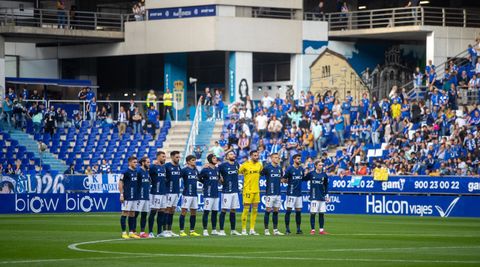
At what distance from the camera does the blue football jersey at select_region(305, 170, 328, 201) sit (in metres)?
31.3

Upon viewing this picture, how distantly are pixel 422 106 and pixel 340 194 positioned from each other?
677cm

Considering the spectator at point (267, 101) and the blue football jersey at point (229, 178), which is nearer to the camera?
the blue football jersey at point (229, 178)

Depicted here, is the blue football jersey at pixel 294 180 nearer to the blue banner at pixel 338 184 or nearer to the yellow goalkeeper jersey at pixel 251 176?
the yellow goalkeeper jersey at pixel 251 176

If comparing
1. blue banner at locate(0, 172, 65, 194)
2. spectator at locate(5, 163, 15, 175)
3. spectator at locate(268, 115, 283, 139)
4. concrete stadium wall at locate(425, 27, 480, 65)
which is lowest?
blue banner at locate(0, 172, 65, 194)

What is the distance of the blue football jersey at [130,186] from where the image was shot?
95.9ft

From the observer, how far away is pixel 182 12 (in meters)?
59.9

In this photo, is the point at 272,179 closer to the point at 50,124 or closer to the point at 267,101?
the point at 267,101

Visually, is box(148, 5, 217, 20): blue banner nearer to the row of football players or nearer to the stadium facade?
the stadium facade

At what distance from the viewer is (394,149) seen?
4706 centimetres

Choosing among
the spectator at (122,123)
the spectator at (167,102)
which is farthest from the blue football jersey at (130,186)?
the spectator at (167,102)

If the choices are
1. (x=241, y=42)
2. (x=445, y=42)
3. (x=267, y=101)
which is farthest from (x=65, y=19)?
(x=445, y=42)

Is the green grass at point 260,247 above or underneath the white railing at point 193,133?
underneath

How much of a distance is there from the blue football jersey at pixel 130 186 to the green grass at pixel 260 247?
4.17ft

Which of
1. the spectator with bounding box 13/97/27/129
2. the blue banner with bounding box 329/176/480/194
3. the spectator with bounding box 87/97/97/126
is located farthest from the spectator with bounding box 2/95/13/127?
the blue banner with bounding box 329/176/480/194
